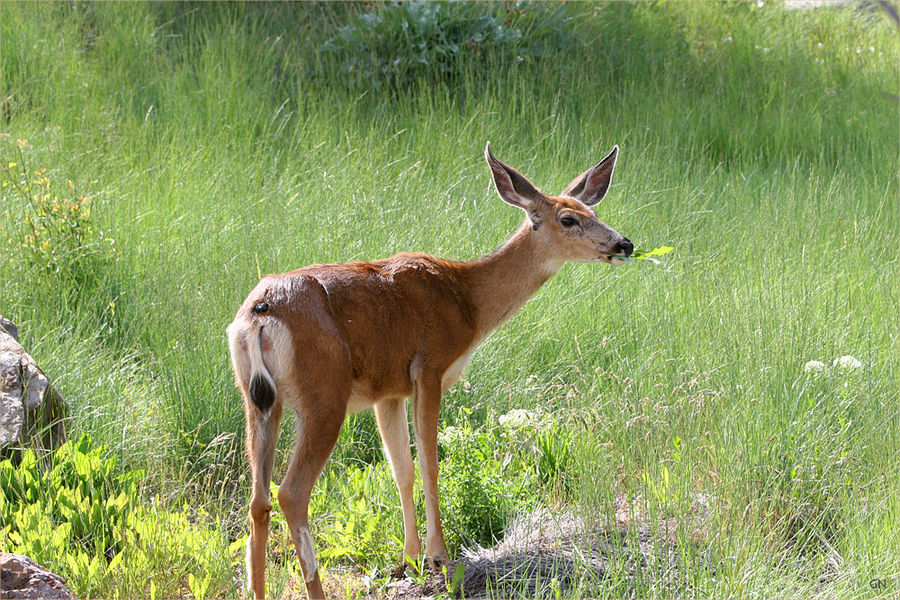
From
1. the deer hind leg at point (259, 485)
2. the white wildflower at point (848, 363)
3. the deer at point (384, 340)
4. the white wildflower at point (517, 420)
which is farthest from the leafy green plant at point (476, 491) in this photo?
the white wildflower at point (848, 363)

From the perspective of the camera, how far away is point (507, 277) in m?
5.14

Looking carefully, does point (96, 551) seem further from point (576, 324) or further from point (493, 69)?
point (493, 69)

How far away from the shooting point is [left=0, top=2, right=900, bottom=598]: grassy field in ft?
15.6

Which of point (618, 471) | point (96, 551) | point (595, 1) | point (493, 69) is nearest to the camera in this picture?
point (96, 551)

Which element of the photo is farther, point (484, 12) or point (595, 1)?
point (595, 1)

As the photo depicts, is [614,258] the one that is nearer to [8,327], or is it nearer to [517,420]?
[517,420]

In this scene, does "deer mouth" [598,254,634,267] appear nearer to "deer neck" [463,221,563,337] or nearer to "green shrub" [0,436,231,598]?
"deer neck" [463,221,563,337]

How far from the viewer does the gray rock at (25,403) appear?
4844mm

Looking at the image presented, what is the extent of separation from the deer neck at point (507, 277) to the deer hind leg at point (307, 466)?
3.79 feet

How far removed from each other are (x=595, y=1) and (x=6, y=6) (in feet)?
23.3

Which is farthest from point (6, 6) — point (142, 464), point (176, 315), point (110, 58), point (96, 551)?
point (96, 551)

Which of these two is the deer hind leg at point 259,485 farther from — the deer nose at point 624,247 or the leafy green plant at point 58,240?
the leafy green plant at point 58,240

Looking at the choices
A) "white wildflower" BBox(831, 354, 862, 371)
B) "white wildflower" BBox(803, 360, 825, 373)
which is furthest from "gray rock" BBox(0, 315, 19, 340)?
"white wildflower" BBox(831, 354, 862, 371)

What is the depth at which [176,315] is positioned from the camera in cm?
647
